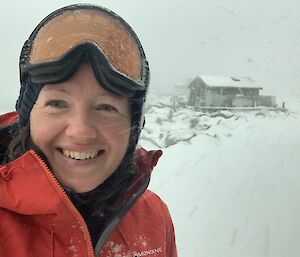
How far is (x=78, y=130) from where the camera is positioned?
136 cm

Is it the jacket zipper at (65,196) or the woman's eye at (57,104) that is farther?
the woman's eye at (57,104)

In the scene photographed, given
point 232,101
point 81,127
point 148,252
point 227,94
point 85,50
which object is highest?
point 85,50

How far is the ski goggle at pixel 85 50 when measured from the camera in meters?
1.45

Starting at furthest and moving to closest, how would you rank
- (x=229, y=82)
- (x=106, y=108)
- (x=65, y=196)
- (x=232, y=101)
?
(x=229, y=82)
(x=232, y=101)
(x=106, y=108)
(x=65, y=196)

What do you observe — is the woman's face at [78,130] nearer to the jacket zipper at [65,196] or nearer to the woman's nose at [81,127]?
the woman's nose at [81,127]

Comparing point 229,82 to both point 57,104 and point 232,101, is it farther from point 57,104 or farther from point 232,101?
point 57,104

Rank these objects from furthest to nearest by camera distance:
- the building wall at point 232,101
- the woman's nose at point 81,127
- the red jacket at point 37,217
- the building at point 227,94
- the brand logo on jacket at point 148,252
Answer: the building at point 227,94, the building wall at point 232,101, the brand logo on jacket at point 148,252, the woman's nose at point 81,127, the red jacket at point 37,217

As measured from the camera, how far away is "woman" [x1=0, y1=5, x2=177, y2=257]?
4.09ft

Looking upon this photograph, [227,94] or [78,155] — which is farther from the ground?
[78,155]

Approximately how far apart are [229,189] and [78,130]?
653cm

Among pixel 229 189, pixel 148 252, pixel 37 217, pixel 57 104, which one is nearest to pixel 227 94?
pixel 229 189

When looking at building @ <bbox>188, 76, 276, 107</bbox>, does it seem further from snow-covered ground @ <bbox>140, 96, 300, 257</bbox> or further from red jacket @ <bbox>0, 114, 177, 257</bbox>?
red jacket @ <bbox>0, 114, 177, 257</bbox>

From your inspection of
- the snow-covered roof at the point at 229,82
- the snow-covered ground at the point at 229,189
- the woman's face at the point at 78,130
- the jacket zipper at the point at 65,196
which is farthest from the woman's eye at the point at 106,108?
the snow-covered roof at the point at 229,82

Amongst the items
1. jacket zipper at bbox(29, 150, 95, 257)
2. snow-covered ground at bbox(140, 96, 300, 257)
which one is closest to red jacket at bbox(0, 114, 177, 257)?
jacket zipper at bbox(29, 150, 95, 257)
